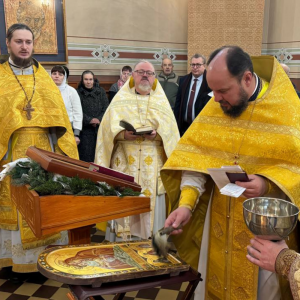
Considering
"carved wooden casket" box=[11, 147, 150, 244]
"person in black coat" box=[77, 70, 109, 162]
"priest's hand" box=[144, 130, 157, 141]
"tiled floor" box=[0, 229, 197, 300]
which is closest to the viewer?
"carved wooden casket" box=[11, 147, 150, 244]

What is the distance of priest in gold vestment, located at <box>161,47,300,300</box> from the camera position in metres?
2.03

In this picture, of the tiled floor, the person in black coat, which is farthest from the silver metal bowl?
the person in black coat

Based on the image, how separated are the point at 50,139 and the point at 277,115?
7.70 ft

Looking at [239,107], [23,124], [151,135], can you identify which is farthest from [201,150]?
[23,124]

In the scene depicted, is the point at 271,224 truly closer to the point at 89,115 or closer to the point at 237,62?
the point at 237,62

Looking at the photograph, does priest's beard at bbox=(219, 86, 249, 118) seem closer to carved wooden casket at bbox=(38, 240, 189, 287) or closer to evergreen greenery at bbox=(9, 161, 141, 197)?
evergreen greenery at bbox=(9, 161, 141, 197)

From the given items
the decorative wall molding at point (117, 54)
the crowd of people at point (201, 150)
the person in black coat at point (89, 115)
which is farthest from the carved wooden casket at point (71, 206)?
the decorative wall molding at point (117, 54)

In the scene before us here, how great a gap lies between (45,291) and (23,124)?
1.58m

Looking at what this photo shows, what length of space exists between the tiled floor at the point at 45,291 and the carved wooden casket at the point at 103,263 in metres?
1.48

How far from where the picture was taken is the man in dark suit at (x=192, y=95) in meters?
5.39

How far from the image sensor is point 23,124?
11.3 feet

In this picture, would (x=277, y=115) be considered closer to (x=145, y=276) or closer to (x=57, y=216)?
(x=145, y=276)

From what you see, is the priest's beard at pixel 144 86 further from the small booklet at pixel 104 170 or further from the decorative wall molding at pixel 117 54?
the decorative wall molding at pixel 117 54

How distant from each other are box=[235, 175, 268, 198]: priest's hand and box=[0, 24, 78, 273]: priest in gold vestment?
2.21 m
